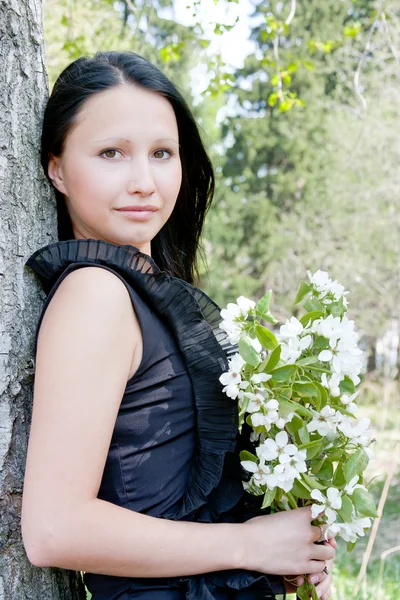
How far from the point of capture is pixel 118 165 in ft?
4.98

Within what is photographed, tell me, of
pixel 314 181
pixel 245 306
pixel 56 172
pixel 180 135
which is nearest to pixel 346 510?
pixel 245 306

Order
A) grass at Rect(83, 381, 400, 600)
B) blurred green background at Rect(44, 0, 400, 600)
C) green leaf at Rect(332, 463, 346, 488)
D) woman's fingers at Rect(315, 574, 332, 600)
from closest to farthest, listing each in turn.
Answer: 1. green leaf at Rect(332, 463, 346, 488)
2. woman's fingers at Rect(315, 574, 332, 600)
3. grass at Rect(83, 381, 400, 600)
4. blurred green background at Rect(44, 0, 400, 600)

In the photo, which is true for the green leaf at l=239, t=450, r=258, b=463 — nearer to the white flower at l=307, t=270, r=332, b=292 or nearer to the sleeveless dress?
the sleeveless dress

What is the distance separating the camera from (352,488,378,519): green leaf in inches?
55.7

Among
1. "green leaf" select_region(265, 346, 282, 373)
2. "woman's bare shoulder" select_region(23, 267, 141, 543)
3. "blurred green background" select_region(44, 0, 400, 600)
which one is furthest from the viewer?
"blurred green background" select_region(44, 0, 400, 600)

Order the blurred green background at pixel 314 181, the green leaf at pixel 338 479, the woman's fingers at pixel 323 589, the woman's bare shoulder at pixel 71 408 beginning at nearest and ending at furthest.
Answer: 1. the woman's bare shoulder at pixel 71 408
2. the green leaf at pixel 338 479
3. the woman's fingers at pixel 323 589
4. the blurred green background at pixel 314 181

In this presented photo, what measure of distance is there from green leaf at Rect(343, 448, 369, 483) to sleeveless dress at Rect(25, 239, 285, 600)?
0.25m

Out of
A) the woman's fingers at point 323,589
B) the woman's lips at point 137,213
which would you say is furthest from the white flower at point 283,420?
the woman's lips at point 137,213

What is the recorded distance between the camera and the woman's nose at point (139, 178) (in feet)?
4.99

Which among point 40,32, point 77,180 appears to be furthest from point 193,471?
point 40,32

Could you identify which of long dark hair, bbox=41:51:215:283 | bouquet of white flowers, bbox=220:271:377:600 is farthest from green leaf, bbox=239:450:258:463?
long dark hair, bbox=41:51:215:283

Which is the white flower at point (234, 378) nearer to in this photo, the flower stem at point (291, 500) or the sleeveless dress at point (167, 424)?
the sleeveless dress at point (167, 424)

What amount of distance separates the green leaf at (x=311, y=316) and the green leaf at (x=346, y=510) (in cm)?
39

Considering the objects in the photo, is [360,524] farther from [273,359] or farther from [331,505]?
[273,359]
